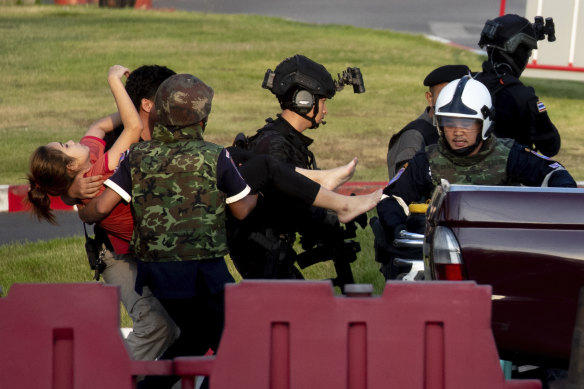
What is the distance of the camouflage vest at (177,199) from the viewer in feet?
16.8

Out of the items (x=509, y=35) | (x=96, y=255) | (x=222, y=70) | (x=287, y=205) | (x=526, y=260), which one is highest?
(x=509, y=35)

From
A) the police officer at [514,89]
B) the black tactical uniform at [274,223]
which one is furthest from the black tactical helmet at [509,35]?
the black tactical uniform at [274,223]

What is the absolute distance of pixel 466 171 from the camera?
630 cm

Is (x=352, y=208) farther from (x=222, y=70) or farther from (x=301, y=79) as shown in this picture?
(x=222, y=70)

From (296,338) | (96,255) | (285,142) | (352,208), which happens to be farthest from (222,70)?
(296,338)

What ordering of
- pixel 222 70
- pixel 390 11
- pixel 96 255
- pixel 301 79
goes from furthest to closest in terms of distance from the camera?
1. pixel 390 11
2. pixel 222 70
3. pixel 301 79
4. pixel 96 255

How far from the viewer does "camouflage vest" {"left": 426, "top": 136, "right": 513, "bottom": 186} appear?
6.26 meters

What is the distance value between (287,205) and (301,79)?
2.36 feet

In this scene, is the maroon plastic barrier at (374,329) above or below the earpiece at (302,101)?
below

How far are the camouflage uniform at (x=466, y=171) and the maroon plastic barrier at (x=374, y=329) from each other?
201cm

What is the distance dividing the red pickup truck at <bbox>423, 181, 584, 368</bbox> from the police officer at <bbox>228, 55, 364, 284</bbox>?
1.56 m

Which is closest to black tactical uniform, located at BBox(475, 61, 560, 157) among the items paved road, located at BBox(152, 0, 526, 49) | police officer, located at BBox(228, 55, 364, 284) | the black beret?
the black beret

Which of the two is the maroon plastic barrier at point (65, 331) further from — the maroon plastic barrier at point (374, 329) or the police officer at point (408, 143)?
the police officer at point (408, 143)

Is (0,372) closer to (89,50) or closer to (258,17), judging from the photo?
(89,50)
